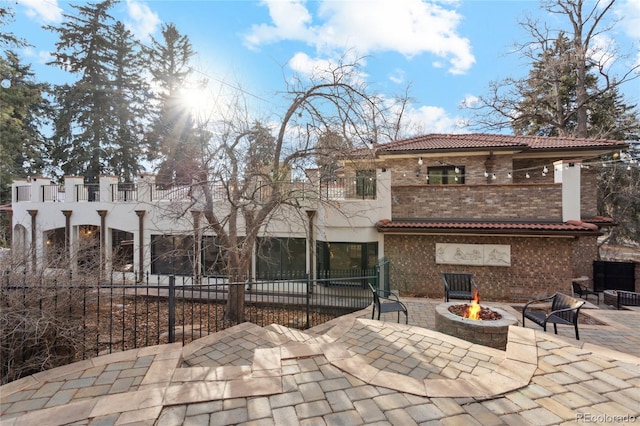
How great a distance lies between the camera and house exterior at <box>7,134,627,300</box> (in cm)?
878

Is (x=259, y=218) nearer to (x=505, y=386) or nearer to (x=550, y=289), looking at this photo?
(x=505, y=386)

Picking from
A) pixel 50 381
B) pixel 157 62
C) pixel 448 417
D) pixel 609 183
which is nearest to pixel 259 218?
pixel 50 381

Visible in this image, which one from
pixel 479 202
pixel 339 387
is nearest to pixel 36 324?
pixel 339 387

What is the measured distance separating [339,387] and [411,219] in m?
7.84

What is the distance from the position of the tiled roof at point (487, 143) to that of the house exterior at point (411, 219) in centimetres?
5

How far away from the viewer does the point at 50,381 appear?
3230 millimetres

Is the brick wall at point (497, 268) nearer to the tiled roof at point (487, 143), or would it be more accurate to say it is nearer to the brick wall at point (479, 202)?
the brick wall at point (479, 202)

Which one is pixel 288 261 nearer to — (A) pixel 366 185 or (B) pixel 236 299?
(B) pixel 236 299

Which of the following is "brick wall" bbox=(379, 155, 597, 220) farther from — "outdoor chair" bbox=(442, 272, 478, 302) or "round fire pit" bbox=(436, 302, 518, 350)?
"round fire pit" bbox=(436, 302, 518, 350)

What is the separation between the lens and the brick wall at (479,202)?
30.0ft

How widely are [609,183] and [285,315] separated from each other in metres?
21.4

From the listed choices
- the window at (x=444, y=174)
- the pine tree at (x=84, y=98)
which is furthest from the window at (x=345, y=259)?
the pine tree at (x=84, y=98)

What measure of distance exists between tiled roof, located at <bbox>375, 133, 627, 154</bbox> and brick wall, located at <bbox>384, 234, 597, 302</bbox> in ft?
12.9

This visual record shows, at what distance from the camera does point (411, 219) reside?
9.94 m
